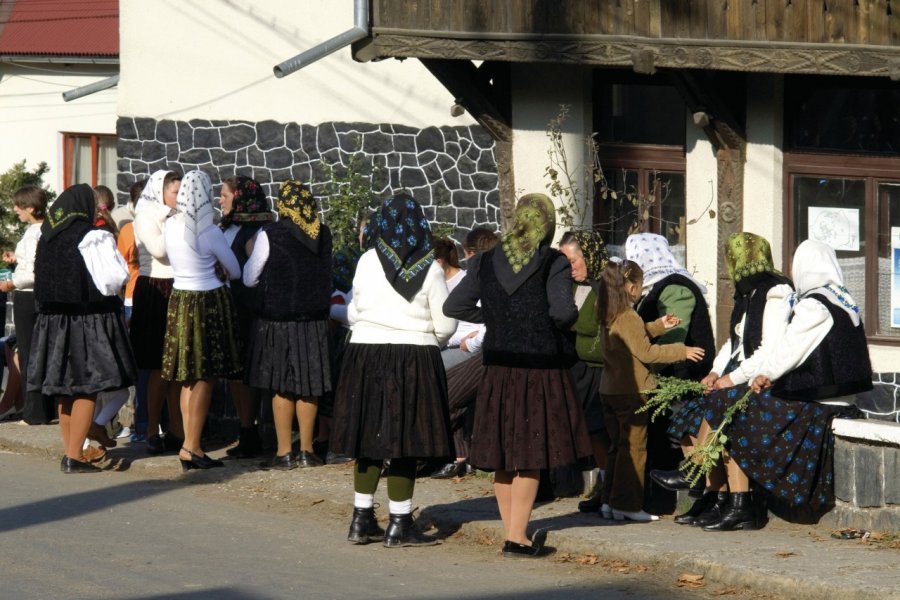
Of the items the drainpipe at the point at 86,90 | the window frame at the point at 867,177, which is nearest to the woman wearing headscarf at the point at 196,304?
the window frame at the point at 867,177

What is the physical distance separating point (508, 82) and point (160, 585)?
6.57 metres

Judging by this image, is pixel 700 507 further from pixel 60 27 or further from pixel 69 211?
pixel 60 27

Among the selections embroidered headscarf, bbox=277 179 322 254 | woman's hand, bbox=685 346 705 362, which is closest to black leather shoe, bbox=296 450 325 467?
embroidered headscarf, bbox=277 179 322 254

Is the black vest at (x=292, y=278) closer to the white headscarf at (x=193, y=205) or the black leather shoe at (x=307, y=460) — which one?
the white headscarf at (x=193, y=205)

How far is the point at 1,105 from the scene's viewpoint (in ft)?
72.6

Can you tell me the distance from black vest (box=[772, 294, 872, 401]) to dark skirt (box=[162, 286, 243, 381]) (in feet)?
13.9

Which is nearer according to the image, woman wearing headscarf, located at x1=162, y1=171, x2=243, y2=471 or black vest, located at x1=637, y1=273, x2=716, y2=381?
black vest, located at x1=637, y1=273, x2=716, y2=381

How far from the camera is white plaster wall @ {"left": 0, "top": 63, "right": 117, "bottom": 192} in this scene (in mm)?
21359

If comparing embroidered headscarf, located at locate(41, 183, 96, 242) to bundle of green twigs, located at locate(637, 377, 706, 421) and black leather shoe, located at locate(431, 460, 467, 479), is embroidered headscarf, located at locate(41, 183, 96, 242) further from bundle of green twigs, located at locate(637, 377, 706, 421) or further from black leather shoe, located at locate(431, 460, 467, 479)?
bundle of green twigs, located at locate(637, 377, 706, 421)

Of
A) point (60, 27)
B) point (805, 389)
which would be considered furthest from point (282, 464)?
point (60, 27)

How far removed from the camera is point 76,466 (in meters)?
11.4

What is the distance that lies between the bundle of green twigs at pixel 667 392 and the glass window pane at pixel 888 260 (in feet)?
11.6

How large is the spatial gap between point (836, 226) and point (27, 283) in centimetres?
642

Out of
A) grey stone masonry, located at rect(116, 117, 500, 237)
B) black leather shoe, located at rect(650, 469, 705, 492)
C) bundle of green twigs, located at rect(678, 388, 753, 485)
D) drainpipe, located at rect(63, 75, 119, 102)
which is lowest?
black leather shoe, located at rect(650, 469, 705, 492)
